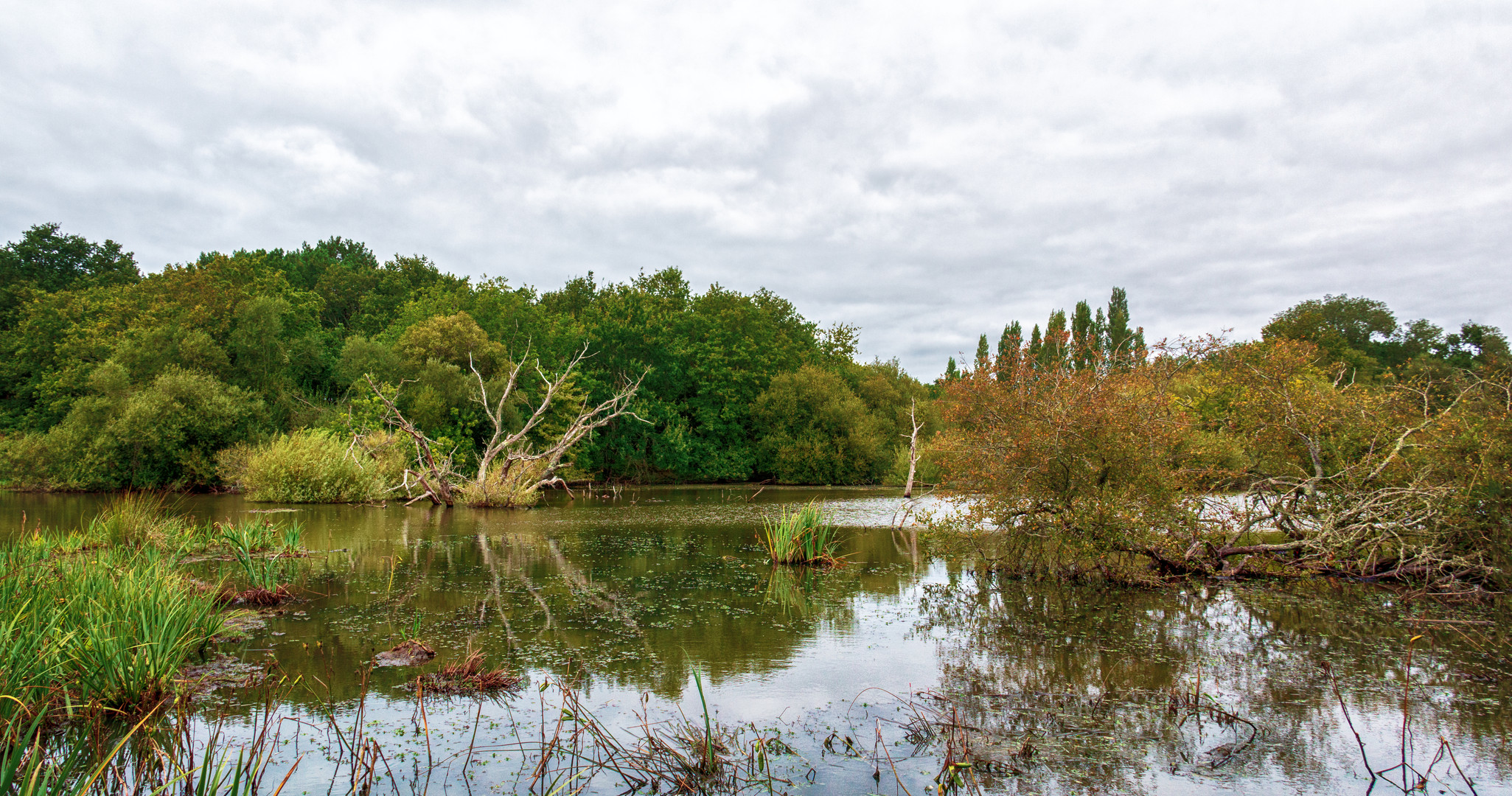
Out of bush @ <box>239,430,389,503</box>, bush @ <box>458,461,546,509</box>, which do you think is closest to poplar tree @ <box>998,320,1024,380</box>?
bush @ <box>458,461,546,509</box>

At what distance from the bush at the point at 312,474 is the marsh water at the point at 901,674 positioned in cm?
1202

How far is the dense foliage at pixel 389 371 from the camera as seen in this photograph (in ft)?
92.6

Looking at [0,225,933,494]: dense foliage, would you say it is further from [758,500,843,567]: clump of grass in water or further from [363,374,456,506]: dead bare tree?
[758,500,843,567]: clump of grass in water

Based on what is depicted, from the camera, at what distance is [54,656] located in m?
5.09

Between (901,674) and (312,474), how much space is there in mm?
21233

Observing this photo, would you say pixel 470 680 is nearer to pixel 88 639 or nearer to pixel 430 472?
pixel 88 639

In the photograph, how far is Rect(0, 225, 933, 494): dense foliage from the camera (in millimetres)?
28219

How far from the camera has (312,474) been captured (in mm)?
22938

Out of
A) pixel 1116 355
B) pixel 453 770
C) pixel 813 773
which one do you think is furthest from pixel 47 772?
pixel 1116 355

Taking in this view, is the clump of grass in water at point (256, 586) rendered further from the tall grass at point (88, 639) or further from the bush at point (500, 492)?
the bush at point (500, 492)

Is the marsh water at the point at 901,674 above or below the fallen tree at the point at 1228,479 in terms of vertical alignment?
below

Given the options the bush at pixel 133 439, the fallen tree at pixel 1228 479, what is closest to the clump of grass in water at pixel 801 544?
the fallen tree at pixel 1228 479

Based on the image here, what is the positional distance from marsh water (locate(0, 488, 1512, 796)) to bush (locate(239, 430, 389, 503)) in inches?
473

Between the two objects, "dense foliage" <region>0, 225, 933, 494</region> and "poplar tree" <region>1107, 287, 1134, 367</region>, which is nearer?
"dense foliage" <region>0, 225, 933, 494</region>
